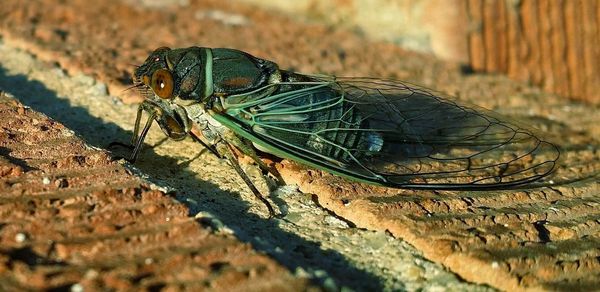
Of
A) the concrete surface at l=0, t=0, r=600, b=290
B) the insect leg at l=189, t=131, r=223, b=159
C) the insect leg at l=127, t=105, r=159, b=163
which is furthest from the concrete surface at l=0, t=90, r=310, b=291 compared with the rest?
the insect leg at l=189, t=131, r=223, b=159

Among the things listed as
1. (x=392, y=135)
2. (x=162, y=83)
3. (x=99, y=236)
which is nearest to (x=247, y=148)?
(x=162, y=83)

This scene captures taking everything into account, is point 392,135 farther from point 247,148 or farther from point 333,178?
point 247,148

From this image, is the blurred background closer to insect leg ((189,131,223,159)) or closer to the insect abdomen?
the insect abdomen

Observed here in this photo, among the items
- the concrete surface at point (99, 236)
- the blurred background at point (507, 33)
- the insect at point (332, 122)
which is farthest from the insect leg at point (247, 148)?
the blurred background at point (507, 33)

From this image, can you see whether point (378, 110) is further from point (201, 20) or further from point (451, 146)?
point (201, 20)

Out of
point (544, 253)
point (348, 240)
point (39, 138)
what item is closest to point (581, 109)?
point (544, 253)

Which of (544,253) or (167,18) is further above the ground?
(167,18)

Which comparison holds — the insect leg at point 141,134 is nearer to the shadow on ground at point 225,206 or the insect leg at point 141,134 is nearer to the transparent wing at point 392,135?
the shadow on ground at point 225,206
